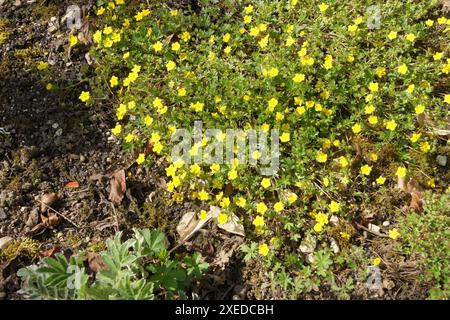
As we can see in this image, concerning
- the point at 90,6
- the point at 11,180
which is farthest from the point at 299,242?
the point at 90,6

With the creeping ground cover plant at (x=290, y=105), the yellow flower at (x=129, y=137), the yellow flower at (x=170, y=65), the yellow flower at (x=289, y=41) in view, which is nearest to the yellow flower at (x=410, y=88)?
the creeping ground cover plant at (x=290, y=105)

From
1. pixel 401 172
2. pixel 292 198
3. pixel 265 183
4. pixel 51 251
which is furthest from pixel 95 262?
pixel 401 172

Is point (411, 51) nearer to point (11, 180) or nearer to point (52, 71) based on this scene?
point (52, 71)

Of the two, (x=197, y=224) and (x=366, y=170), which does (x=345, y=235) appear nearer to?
(x=366, y=170)

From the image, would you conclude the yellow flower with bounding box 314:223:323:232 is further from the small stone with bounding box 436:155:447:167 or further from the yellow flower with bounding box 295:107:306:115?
the small stone with bounding box 436:155:447:167

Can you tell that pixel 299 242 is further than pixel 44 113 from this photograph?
No

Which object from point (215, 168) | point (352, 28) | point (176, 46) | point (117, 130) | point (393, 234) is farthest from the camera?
point (176, 46)

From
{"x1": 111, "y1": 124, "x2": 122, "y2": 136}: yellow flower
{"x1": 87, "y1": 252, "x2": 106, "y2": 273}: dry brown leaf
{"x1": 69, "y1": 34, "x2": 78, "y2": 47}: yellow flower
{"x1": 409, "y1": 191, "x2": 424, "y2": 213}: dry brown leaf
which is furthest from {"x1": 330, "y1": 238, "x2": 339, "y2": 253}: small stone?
{"x1": 69, "y1": 34, "x2": 78, "y2": 47}: yellow flower

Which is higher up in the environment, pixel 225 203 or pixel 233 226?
pixel 225 203
